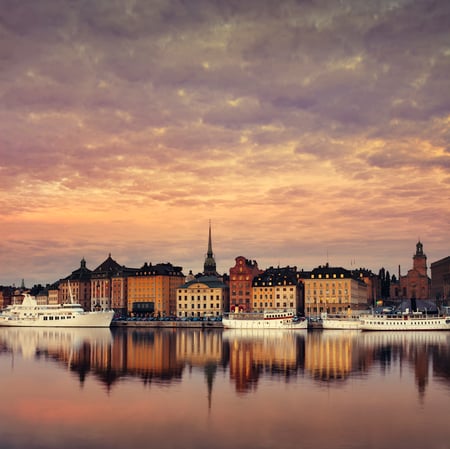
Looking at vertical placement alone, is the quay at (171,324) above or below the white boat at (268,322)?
below

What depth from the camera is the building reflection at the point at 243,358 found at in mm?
56656

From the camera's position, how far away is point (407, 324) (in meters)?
132

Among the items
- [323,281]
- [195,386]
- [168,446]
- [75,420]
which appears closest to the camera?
[168,446]

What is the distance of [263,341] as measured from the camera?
327ft

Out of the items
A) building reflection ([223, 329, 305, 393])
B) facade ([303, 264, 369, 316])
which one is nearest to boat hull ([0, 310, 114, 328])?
facade ([303, 264, 369, 316])

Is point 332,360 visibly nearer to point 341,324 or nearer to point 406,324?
point 406,324

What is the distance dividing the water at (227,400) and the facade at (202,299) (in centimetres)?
11553

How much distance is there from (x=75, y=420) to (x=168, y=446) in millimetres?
8946

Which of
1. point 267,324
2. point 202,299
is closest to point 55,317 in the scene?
point 202,299

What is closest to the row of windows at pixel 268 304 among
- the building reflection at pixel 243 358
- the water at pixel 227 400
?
the building reflection at pixel 243 358

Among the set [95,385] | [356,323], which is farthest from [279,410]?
[356,323]

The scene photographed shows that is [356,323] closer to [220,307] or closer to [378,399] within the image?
[220,307]

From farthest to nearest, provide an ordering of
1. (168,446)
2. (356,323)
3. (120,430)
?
(356,323), (120,430), (168,446)

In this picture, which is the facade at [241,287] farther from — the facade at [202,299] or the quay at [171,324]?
the quay at [171,324]
